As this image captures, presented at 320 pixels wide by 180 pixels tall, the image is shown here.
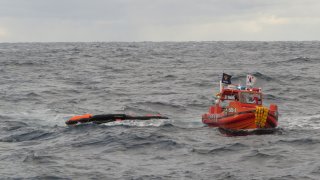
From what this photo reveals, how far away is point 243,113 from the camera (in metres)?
29.6

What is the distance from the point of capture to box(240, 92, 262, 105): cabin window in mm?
32406

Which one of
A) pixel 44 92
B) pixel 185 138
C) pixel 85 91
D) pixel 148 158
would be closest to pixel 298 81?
pixel 85 91

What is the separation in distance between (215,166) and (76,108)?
841 inches

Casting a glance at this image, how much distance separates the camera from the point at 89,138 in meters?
27.7

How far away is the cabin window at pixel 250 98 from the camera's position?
32.4m

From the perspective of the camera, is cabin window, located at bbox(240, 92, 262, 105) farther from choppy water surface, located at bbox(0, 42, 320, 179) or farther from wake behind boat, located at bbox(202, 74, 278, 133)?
choppy water surface, located at bbox(0, 42, 320, 179)

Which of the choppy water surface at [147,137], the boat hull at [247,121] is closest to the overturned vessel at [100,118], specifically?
the choppy water surface at [147,137]

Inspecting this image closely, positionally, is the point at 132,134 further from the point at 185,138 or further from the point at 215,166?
the point at 215,166

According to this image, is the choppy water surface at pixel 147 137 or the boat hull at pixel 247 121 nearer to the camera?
the choppy water surface at pixel 147 137

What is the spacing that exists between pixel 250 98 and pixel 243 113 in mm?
3137

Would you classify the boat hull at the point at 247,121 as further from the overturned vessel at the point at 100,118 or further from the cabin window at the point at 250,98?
the overturned vessel at the point at 100,118

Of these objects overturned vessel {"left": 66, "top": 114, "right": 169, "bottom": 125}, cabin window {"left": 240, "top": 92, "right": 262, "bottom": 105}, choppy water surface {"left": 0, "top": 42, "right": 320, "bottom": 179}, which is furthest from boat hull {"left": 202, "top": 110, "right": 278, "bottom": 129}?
overturned vessel {"left": 66, "top": 114, "right": 169, "bottom": 125}

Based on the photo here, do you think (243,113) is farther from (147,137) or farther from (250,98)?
(147,137)

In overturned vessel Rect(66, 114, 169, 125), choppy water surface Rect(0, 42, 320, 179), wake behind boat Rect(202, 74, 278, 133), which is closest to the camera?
choppy water surface Rect(0, 42, 320, 179)
